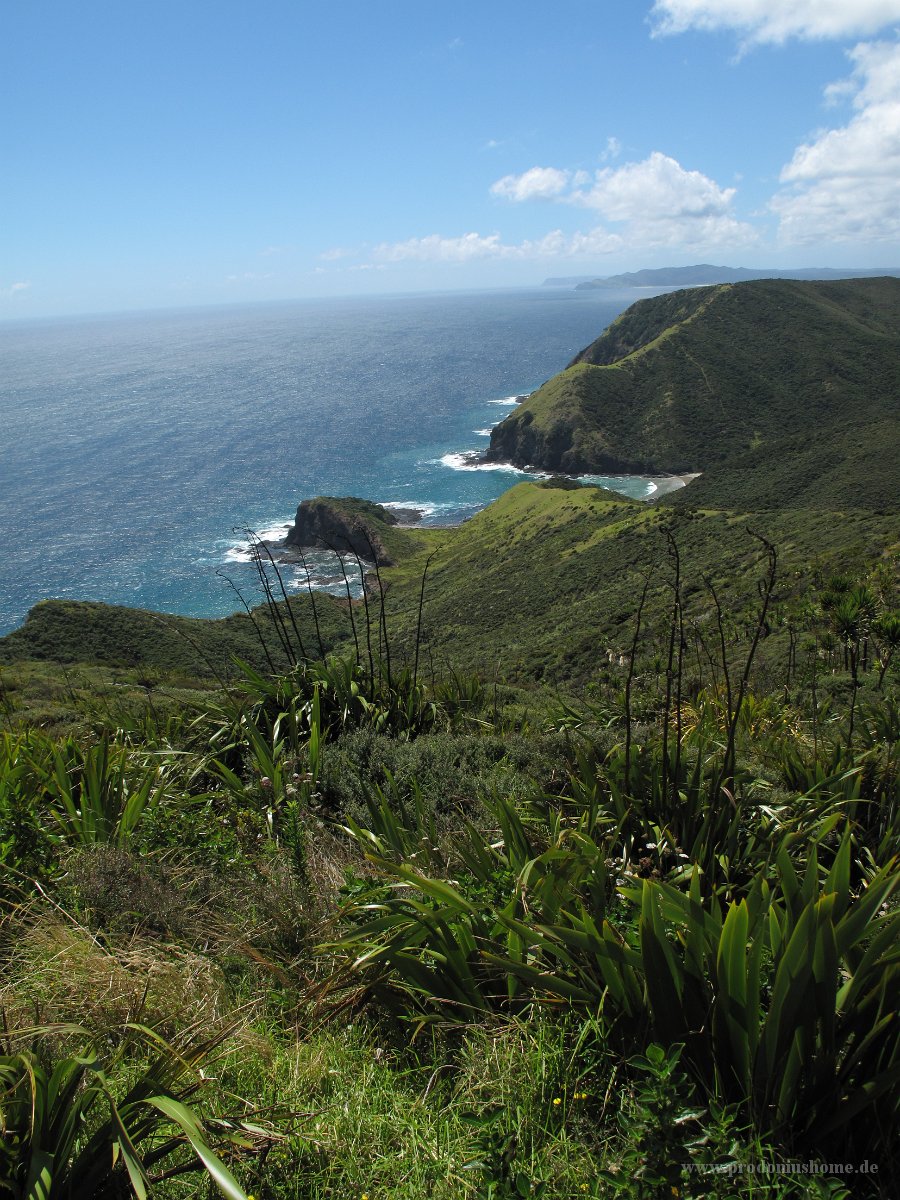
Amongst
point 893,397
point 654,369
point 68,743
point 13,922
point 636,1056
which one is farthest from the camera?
point 654,369

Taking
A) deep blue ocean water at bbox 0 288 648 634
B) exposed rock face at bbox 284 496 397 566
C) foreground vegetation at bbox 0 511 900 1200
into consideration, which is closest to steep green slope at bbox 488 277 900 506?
deep blue ocean water at bbox 0 288 648 634

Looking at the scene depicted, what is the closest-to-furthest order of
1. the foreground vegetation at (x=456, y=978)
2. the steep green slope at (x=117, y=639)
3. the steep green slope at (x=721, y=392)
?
the foreground vegetation at (x=456, y=978) < the steep green slope at (x=117, y=639) < the steep green slope at (x=721, y=392)

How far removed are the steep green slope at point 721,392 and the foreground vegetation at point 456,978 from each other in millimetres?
84666

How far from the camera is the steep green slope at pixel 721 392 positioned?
321 feet

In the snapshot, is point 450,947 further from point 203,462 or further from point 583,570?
point 203,462

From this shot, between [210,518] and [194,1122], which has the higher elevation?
[194,1122]

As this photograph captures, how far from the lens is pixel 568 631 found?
3953 centimetres

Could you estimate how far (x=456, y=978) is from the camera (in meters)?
2.71

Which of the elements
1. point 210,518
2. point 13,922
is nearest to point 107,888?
point 13,922

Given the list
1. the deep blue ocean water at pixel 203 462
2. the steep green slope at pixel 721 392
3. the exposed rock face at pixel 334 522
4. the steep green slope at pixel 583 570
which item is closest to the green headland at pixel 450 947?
the steep green slope at pixel 583 570

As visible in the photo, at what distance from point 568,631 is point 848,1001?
3773 cm

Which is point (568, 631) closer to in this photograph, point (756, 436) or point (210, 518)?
point (210, 518)

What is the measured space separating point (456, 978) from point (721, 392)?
11358 centimetres

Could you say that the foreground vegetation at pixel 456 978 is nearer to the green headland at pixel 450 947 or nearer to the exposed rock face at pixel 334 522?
the green headland at pixel 450 947
